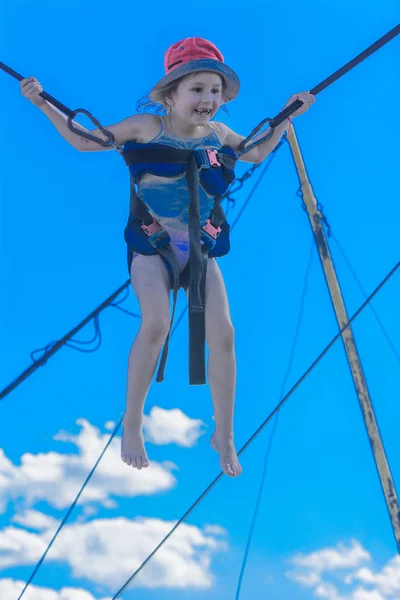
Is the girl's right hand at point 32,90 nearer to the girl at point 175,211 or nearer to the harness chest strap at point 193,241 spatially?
the girl at point 175,211

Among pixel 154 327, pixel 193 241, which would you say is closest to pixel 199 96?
pixel 193 241

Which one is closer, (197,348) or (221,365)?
(197,348)

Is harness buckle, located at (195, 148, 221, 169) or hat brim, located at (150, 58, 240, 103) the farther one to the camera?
harness buckle, located at (195, 148, 221, 169)

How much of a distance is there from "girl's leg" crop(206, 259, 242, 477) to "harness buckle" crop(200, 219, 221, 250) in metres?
0.08

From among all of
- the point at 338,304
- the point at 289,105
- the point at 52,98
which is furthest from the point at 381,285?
the point at 52,98

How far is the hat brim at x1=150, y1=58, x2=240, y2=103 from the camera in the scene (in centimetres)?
453

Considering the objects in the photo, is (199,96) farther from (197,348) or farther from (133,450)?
(133,450)

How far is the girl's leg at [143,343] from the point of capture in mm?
4547

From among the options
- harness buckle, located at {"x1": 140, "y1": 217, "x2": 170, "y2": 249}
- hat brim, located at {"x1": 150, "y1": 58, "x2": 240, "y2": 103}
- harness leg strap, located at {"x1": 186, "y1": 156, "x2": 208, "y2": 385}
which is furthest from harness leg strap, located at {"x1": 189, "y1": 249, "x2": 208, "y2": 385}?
hat brim, located at {"x1": 150, "y1": 58, "x2": 240, "y2": 103}

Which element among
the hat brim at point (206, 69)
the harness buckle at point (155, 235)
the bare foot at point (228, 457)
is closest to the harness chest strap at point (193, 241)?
the harness buckle at point (155, 235)

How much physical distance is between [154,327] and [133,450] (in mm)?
570

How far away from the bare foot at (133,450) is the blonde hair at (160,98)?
1492 mm

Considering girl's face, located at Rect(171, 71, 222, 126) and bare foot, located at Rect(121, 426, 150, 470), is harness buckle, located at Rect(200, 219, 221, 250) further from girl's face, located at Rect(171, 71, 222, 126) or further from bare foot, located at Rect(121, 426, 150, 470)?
bare foot, located at Rect(121, 426, 150, 470)

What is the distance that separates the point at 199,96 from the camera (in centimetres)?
459
